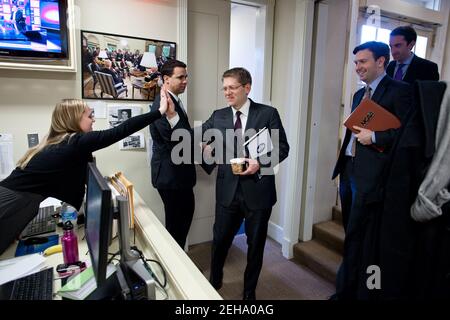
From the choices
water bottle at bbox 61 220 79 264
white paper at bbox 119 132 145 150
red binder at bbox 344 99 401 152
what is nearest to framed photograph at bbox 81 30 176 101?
white paper at bbox 119 132 145 150

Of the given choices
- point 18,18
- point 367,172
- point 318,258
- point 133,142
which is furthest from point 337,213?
point 18,18

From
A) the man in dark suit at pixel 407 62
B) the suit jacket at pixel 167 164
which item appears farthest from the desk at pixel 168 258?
the man in dark suit at pixel 407 62

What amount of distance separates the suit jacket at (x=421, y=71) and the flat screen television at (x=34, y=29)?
2609mm

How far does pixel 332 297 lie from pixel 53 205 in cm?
202

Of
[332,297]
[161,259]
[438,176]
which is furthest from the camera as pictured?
[332,297]

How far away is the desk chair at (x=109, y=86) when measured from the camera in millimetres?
2191

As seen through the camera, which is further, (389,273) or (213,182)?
(213,182)

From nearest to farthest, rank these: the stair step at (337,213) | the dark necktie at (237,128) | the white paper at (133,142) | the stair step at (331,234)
Result: the dark necktie at (237,128) < the white paper at (133,142) < the stair step at (331,234) < the stair step at (337,213)

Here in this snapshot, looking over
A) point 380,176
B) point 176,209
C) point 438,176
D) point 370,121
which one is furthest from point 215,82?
point 438,176

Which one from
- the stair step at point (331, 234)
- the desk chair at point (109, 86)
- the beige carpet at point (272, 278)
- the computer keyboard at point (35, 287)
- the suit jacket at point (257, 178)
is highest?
the desk chair at point (109, 86)

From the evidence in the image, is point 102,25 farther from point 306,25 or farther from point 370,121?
point 370,121

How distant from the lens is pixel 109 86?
2227mm

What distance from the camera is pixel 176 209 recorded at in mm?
2209

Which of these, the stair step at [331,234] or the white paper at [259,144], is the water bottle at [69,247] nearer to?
the white paper at [259,144]
